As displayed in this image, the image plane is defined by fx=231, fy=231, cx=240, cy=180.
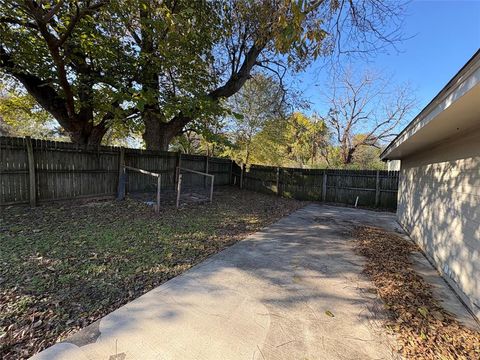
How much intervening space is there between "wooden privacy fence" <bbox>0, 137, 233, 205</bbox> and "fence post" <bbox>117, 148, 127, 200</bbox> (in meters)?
0.03

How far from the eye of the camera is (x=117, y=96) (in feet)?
18.2

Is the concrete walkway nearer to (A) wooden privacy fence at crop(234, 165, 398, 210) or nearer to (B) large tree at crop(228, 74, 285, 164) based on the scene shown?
(A) wooden privacy fence at crop(234, 165, 398, 210)

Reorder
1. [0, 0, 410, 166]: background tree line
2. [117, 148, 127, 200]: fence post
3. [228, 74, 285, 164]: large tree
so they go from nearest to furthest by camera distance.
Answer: [0, 0, 410, 166]: background tree line, [117, 148, 127, 200]: fence post, [228, 74, 285, 164]: large tree

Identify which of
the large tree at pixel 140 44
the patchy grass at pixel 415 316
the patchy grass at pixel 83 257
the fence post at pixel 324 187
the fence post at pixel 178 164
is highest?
the large tree at pixel 140 44

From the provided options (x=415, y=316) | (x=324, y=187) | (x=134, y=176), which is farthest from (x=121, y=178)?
(x=324, y=187)

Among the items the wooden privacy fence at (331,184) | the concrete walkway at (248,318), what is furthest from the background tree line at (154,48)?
the wooden privacy fence at (331,184)

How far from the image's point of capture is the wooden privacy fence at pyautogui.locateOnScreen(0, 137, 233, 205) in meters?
4.80

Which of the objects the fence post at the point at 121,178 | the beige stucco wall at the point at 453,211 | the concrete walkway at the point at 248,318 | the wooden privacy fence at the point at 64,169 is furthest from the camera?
the fence post at the point at 121,178

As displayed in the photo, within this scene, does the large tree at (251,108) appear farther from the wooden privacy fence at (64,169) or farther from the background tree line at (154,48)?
the wooden privacy fence at (64,169)

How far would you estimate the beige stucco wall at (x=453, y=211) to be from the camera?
2629 millimetres

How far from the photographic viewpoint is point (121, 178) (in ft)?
22.1

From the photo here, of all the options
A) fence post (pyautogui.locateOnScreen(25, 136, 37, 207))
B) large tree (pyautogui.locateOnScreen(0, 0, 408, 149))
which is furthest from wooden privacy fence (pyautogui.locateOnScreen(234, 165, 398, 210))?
fence post (pyautogui.locateOnScreen(25, 136, 37, 207))

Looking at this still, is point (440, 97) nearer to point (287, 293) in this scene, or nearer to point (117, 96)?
point (287, 293)

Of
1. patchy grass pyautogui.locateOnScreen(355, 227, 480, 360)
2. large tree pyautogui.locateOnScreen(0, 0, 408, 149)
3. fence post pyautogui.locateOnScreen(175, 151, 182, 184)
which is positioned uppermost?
large tree pyautogui.locateOnScreen(0, 0, 408, 149)
